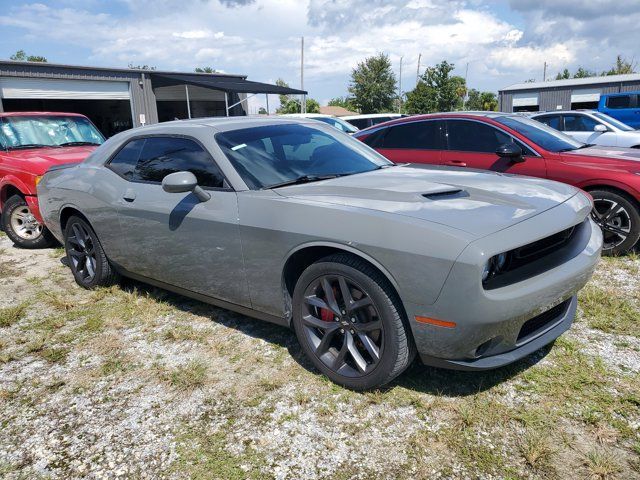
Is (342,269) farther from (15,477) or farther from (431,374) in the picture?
(15,477)

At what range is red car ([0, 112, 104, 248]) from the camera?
6.01 metres

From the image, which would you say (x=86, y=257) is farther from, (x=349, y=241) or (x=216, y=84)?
(x=216, y=84)

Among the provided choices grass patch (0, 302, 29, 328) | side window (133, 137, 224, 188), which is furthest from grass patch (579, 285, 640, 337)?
grass patch (0, 302, 29, 328)

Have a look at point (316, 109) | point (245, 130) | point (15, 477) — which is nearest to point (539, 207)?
point (245, 130)

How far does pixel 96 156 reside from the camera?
14.6 ft

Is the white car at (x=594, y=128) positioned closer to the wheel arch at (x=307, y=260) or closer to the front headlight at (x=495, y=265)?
the front headlight at (x=495, y=265)

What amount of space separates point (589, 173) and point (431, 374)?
3.27 meters

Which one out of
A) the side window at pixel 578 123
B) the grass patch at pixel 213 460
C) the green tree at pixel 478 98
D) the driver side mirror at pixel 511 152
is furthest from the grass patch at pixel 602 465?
the green tree at pixel 478 98

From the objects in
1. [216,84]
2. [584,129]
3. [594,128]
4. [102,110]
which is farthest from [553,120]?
[102,110]

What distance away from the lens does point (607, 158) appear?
5086mm

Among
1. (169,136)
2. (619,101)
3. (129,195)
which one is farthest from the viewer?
(619,101)

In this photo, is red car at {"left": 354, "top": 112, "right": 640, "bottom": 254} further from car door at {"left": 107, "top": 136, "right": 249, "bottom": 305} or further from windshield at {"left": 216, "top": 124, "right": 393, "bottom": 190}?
car door at {"left": 107, "top": 136, "right": 249, "bottom": 305}

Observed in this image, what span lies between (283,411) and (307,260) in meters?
0.85

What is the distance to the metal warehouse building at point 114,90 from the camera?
65.8 ft
